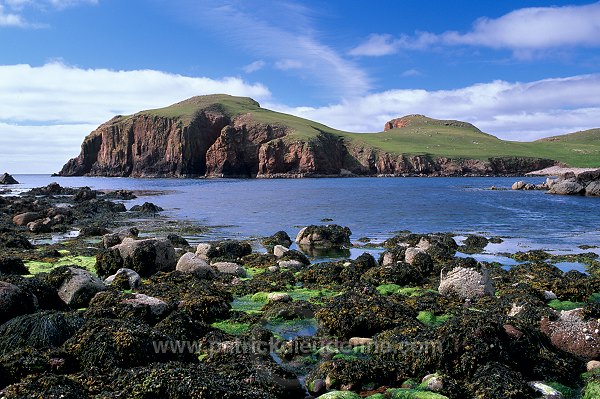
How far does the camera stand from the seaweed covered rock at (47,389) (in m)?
6.90

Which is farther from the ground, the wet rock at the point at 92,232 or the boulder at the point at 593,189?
the boulder at the point at 593,189

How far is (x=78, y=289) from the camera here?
1342 centimetres

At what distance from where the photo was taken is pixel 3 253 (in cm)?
2295

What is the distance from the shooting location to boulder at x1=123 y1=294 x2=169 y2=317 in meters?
11.5

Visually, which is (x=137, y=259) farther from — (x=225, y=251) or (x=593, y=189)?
(x=593, y=189)

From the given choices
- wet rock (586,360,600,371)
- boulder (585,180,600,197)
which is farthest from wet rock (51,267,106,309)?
boulder (585,180,600,197)

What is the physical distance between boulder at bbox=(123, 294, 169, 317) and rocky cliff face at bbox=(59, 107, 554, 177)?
151 metres

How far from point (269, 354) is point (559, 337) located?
638cm

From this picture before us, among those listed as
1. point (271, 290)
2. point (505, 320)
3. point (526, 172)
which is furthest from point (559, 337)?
point (526, 172)

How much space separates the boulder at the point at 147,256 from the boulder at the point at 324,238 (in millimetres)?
10525

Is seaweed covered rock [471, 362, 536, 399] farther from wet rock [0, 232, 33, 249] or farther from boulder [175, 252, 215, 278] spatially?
wet rock [0, 232, 33, 249]

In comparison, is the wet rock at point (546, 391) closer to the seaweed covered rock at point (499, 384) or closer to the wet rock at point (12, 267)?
the seaweed covered rock at point (499, 384)

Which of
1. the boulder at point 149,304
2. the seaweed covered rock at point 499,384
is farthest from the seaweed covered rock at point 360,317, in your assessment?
the boulder at point 149,304

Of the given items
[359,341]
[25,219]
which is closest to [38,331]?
[359,341]
